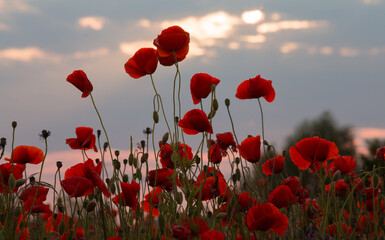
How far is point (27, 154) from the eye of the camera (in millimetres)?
3006

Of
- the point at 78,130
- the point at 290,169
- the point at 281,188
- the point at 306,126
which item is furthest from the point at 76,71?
the point at 306,126

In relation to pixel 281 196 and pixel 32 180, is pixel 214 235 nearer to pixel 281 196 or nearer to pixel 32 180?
pixel 281 196

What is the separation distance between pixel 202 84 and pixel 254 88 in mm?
450

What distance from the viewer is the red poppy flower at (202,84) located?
2.58m

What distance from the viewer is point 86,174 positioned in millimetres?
2301

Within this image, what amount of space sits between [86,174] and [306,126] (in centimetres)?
1098

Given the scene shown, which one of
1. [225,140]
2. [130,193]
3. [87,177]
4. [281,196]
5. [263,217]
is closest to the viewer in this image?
[263,217]

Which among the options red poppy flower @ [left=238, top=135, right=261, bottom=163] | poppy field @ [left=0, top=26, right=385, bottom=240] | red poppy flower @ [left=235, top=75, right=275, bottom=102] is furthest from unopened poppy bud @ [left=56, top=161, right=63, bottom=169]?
red poppy flower @ [left=235, top=75, right=275, bottom=102]

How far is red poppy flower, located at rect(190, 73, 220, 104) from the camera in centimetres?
258

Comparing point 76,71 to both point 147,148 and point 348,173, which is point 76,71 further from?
point 348,173

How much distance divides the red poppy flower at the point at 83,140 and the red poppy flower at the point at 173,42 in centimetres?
70

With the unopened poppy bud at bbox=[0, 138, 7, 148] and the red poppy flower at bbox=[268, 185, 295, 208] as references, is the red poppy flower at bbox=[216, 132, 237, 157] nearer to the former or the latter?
the red poppy flower at bbox=[268, 185, 295, 208]

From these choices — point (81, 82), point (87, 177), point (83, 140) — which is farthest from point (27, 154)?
point (87, 177)

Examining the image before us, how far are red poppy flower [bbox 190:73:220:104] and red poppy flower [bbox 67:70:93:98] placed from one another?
58 cm
